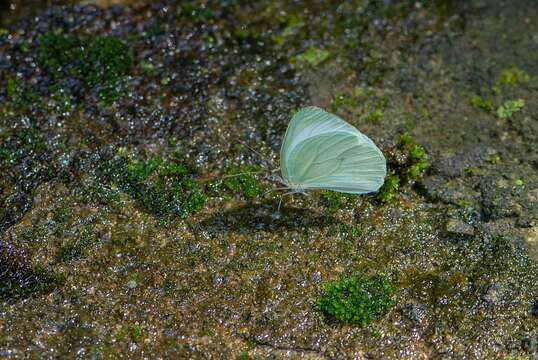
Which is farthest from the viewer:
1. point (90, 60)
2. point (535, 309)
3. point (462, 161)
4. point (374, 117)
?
point (90, 60)

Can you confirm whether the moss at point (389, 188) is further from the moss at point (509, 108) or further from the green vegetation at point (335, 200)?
the moss at point (509, 108)

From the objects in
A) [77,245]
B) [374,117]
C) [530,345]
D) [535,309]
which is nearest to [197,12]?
[374,117]

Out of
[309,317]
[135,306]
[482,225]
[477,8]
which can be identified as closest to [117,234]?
[135,306]

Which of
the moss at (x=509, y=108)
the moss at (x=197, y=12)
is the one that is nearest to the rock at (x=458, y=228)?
the moss at (x=509, y=108)

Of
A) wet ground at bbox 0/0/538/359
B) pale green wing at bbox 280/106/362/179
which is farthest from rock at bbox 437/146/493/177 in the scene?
pale green wing at bbox 280/106/362/179

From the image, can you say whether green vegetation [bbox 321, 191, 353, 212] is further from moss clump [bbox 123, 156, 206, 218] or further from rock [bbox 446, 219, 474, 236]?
moss clump [bbox 123, 156, 206, 218]

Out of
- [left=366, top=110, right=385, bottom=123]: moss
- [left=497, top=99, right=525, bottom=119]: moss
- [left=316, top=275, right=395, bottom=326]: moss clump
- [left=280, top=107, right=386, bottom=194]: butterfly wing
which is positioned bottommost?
[left=316, top=275, right=395, bottom=326]: moss clump

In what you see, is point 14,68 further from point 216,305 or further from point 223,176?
point 216,305

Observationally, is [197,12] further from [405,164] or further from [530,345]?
[530,345]
